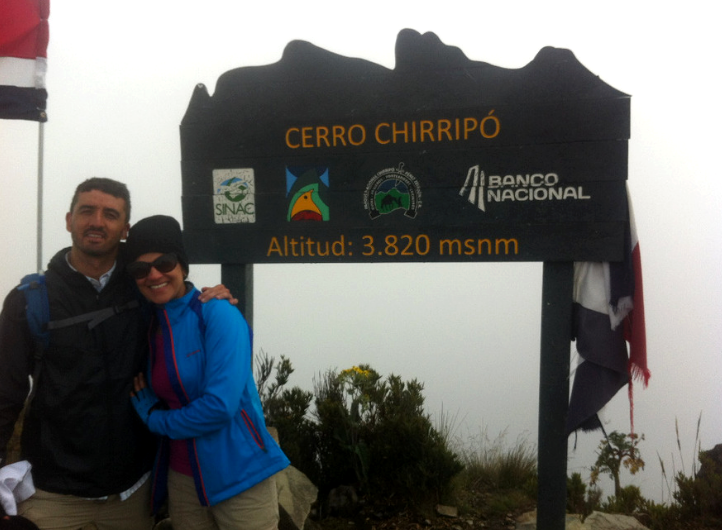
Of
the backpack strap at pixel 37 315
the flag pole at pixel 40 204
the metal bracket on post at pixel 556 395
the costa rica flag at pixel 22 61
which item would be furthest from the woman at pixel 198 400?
the costa rica flag at pixel 22 61

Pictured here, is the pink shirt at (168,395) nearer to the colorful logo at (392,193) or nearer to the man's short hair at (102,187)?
the man's short hair at (102,187)

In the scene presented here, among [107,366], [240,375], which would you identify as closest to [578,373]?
[240,375]

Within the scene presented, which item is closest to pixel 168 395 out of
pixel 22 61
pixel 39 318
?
pixel 39 318

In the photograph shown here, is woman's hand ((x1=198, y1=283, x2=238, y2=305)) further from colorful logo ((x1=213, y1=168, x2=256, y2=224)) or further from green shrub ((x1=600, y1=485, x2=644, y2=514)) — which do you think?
green shrub ((x1=600, y1=485, x2=644, y2=514))

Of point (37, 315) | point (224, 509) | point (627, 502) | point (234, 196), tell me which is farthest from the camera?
point (627, 502)

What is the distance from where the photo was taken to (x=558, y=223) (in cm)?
414

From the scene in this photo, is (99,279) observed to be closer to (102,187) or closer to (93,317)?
(93,317)

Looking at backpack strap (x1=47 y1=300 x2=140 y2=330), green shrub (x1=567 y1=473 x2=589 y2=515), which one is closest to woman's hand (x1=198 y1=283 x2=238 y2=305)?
backpack strap (x1=47 y1=300 x2=140 y2=330)

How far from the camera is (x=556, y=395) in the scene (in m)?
4.25

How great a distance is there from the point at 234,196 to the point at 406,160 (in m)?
1.28

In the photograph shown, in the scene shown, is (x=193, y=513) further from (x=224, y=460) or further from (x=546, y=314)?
(x=546, y=314)

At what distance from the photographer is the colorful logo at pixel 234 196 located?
15.4ft

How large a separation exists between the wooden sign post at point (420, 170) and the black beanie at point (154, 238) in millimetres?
1626

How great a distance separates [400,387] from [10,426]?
3386 millimetres
